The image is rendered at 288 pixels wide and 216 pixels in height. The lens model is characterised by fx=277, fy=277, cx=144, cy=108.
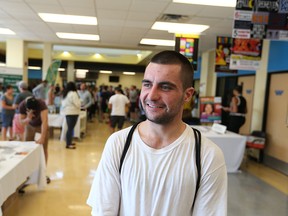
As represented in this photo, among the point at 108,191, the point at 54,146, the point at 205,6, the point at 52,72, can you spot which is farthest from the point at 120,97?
the point at 108,191

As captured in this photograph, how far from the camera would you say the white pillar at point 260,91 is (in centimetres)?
645

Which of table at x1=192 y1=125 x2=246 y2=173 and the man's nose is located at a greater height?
the man's nose

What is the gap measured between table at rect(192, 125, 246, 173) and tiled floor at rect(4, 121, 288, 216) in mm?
222

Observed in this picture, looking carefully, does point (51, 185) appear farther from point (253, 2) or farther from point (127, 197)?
point (253, 2)

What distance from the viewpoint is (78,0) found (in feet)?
15.6

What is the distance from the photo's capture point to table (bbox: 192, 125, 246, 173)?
509 centimetres

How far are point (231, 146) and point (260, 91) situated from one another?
2.15 meters

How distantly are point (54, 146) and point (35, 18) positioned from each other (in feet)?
9.94

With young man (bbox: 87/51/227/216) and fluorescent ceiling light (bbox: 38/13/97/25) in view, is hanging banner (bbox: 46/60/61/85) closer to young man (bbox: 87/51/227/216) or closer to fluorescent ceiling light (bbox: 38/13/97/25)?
fluorescent ceiling light (bbox: 38/13/97/25)

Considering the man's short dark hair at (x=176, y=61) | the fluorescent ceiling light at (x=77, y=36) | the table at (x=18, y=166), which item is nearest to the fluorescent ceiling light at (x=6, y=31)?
the fluorescent ceiling light at (x=77, y=36)

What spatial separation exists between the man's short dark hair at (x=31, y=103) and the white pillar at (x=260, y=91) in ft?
16.3

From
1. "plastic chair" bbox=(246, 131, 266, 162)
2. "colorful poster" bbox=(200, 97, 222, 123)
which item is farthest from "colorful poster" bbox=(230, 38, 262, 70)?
"plastic chair" bbox=(246, 131, 266, 162)

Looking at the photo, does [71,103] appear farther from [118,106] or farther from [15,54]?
[15,54]

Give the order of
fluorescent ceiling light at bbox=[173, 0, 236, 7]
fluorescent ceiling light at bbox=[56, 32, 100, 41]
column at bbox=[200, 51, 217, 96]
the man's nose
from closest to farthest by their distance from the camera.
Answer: the man's nose, fluorescent ceiling light at bbox=[173, 0, 236, 7], fluorescent ceiling light at bbox=[56, 32, 100, 41], column at bbox=[200, 51, 217, 96]
